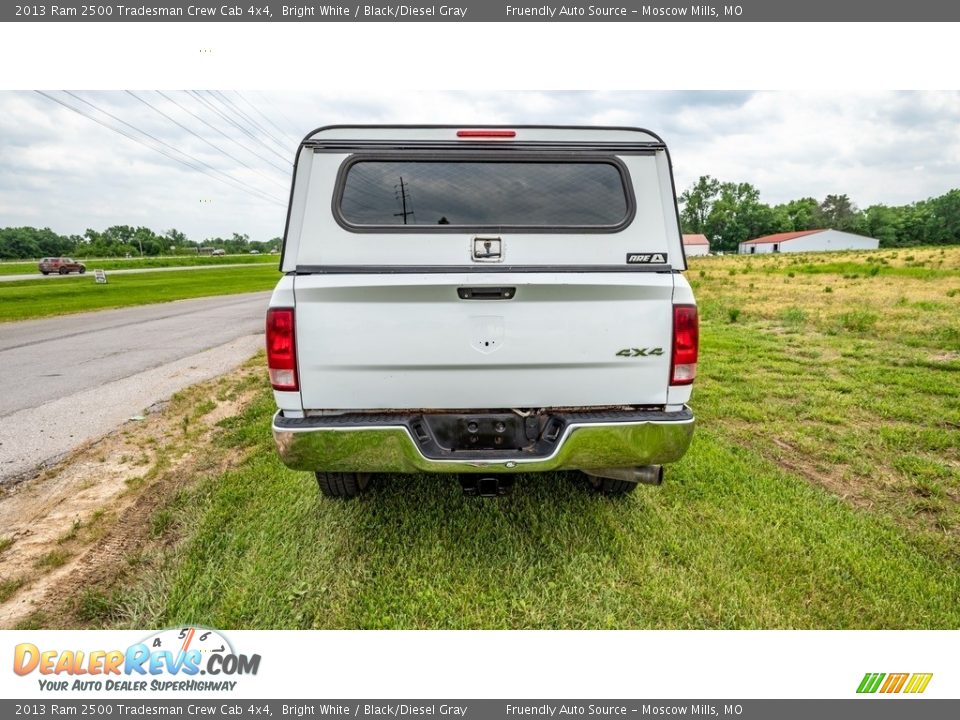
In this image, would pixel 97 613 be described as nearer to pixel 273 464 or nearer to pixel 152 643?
pixel 152 643

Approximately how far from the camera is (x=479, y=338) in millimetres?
2309

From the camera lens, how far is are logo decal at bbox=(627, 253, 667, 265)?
7.94 feet

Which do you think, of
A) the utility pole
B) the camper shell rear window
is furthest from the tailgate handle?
the utility pole

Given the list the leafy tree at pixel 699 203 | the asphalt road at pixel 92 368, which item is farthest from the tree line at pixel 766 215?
the asphalt road at pixel 92 368

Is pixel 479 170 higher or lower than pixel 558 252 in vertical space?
higher

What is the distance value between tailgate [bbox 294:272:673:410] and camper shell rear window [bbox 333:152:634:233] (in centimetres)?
35

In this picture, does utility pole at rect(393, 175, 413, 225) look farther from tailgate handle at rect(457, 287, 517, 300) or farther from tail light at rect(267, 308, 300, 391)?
tail light at rect(267, 308, 300, 391)

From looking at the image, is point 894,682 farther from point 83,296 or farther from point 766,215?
point 766,215

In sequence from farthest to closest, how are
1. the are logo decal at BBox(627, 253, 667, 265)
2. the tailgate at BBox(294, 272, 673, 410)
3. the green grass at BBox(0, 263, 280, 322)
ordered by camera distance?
the green grass at BBox(0, 263, 280, 322) → the are logo decal at BBox(627, 253, 667, 265) → the tailgate at BBox(294, 272, 673, 410)

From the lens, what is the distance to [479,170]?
8.32 feet

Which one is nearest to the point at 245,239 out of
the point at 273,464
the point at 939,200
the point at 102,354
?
the point at 102,354

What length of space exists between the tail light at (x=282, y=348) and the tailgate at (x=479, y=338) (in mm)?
51

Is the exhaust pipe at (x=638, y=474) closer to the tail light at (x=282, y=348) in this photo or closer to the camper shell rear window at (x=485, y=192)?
the camper shell rear window at (x=485, y=192)

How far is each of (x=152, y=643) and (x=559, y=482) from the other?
97.5 inches
